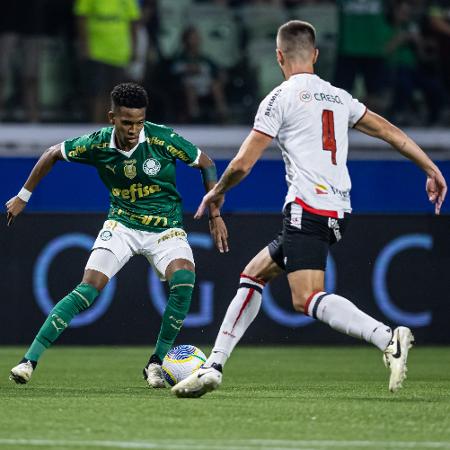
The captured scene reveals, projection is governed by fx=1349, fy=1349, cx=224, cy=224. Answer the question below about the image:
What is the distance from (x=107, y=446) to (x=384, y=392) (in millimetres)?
2797

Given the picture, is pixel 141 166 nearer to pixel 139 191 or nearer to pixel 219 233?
pixel 139 191

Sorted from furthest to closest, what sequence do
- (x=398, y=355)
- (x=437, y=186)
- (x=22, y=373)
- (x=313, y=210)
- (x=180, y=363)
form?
(x=180, y=363), (x=22, y=373), (x=437, y=186), (x=313, y=210), (x=398, y=355)

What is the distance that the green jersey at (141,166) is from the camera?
8.27 m

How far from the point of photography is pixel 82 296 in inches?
314

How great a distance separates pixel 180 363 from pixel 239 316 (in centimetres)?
89

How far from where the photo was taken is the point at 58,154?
27.3 ft

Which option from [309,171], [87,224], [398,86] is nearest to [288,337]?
[87,224]

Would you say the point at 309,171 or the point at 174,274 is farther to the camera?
the point at 174,274

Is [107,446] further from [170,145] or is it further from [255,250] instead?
[255,250]

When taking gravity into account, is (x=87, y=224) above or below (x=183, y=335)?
above

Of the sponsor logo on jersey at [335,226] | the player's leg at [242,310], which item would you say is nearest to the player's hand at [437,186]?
the sponsor logo on jersey at [335,226]

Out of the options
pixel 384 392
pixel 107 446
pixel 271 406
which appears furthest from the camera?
pixel 384 392

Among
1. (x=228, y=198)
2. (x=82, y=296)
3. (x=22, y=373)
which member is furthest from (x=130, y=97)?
(x=228, y=198)

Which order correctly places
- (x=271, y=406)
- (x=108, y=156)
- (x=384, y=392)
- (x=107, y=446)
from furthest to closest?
(x=108, y=156), (x=384, y=392), (x=271, y=406), (x=107, y=446)
